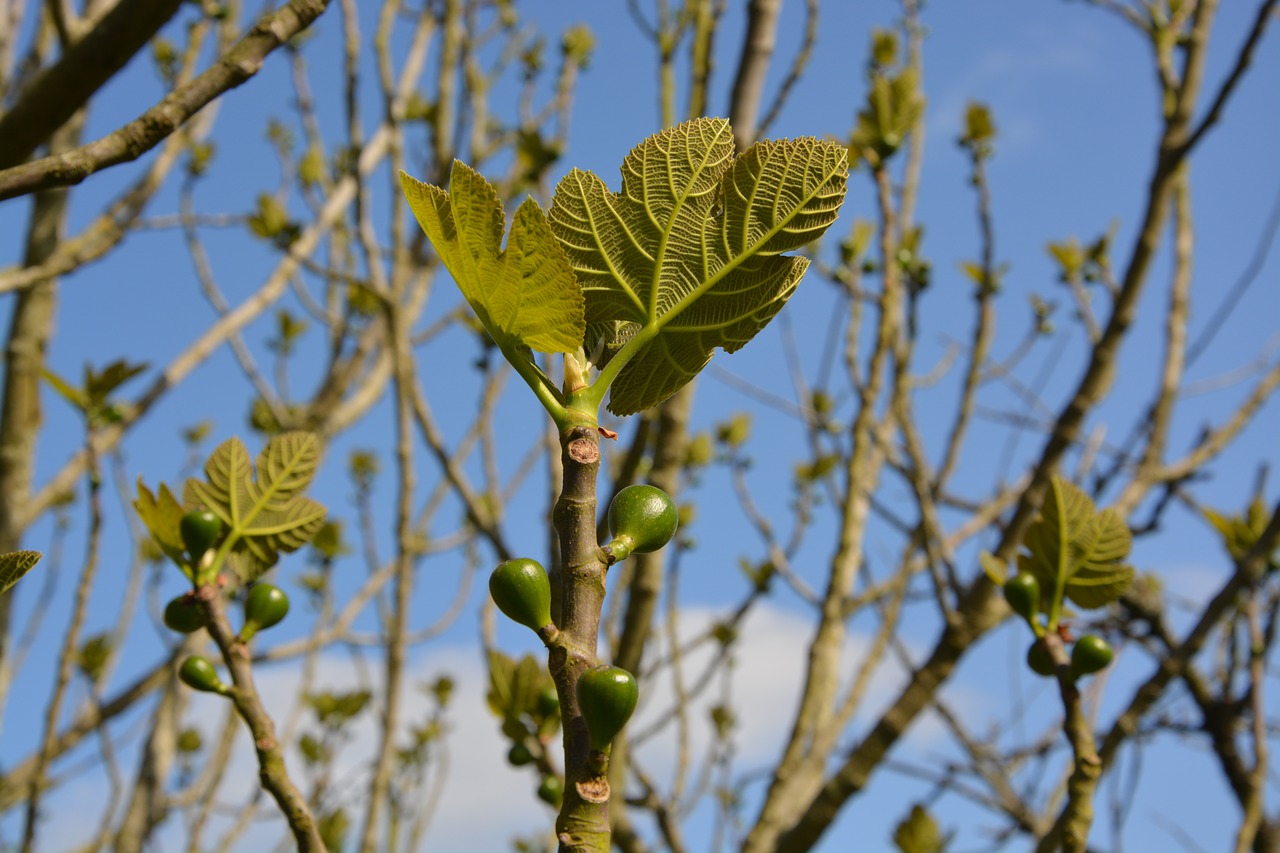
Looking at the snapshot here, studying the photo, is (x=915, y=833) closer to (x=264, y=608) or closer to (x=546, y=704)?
(x=546, y=704)

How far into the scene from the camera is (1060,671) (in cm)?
102

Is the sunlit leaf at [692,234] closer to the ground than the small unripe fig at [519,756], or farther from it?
farther from it

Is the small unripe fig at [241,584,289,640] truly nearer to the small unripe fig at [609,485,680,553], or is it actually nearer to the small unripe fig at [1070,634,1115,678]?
the small unripe fig at [609,485,680,553]

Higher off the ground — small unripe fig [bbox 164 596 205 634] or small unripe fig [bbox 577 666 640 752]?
small unripe fig [bbox 164 596 205 634]

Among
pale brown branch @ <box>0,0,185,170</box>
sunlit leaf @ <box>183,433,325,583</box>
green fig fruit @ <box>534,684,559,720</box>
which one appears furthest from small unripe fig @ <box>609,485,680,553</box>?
pale brown branch @ <box>0,0,185,170</box>

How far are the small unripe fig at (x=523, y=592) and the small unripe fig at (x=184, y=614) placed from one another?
0.46m

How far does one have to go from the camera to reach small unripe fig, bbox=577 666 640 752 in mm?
563

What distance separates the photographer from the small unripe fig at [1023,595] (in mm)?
1056

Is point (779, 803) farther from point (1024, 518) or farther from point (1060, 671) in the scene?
point (1060, 671)

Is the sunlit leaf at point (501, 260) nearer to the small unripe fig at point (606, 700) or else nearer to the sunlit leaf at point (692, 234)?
the sunlit leaf at point (692, 234)

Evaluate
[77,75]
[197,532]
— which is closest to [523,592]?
[197,532]

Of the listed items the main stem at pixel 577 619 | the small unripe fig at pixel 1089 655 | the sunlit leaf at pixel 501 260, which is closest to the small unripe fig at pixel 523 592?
the main stem at pixel 577 619

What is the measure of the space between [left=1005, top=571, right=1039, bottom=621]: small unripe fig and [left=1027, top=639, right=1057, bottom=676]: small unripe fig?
0.03m

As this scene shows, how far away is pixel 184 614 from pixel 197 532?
→ 8cm
